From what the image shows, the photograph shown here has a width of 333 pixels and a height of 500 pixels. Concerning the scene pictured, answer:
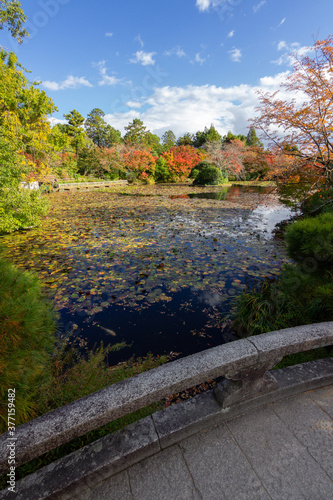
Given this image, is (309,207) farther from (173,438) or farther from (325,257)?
(173,438)

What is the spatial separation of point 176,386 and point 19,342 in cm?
117

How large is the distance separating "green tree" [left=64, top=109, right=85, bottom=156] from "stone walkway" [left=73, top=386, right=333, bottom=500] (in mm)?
33963

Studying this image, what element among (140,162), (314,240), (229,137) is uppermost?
(229,137)

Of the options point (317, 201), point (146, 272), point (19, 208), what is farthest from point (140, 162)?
point (146, 272)

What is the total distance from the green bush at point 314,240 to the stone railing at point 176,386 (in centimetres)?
123

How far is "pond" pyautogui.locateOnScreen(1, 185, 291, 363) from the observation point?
11.0ft

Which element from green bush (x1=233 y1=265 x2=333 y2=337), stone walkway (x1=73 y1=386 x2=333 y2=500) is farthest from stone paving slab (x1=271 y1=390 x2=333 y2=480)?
green bush (x1=233 y1=265 x2=333 y2=337)

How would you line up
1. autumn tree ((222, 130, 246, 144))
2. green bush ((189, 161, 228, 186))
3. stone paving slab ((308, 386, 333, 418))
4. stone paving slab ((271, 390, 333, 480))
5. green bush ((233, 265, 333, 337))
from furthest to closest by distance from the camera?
autumn tree ((222, 130, 246, 144)) → green bush ((189, 161, 228, 186)) → green bush ((233, 265, 333, 337)) → stone paving slab ((308, 386, 333, 418)) → stone paving slab ((271, 390, 333, 480))

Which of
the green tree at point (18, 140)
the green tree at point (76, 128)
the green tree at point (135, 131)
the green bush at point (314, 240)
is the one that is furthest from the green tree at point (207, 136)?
the green bush at point (314, 240)

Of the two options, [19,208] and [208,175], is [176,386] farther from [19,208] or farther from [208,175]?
[208,175]

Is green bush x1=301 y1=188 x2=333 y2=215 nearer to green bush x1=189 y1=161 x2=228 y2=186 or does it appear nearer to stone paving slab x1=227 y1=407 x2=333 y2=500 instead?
stone paving slab x1=227 y1=407 x2=333 y2=500

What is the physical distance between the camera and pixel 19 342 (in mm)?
1571

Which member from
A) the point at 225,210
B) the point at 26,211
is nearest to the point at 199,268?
the point at 26,211

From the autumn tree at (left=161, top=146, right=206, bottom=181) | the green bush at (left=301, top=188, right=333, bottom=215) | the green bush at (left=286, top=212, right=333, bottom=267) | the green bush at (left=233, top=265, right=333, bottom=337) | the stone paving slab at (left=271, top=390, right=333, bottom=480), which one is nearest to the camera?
the stone paving slab at (left=271, top=390, right=333, bottom=480)
